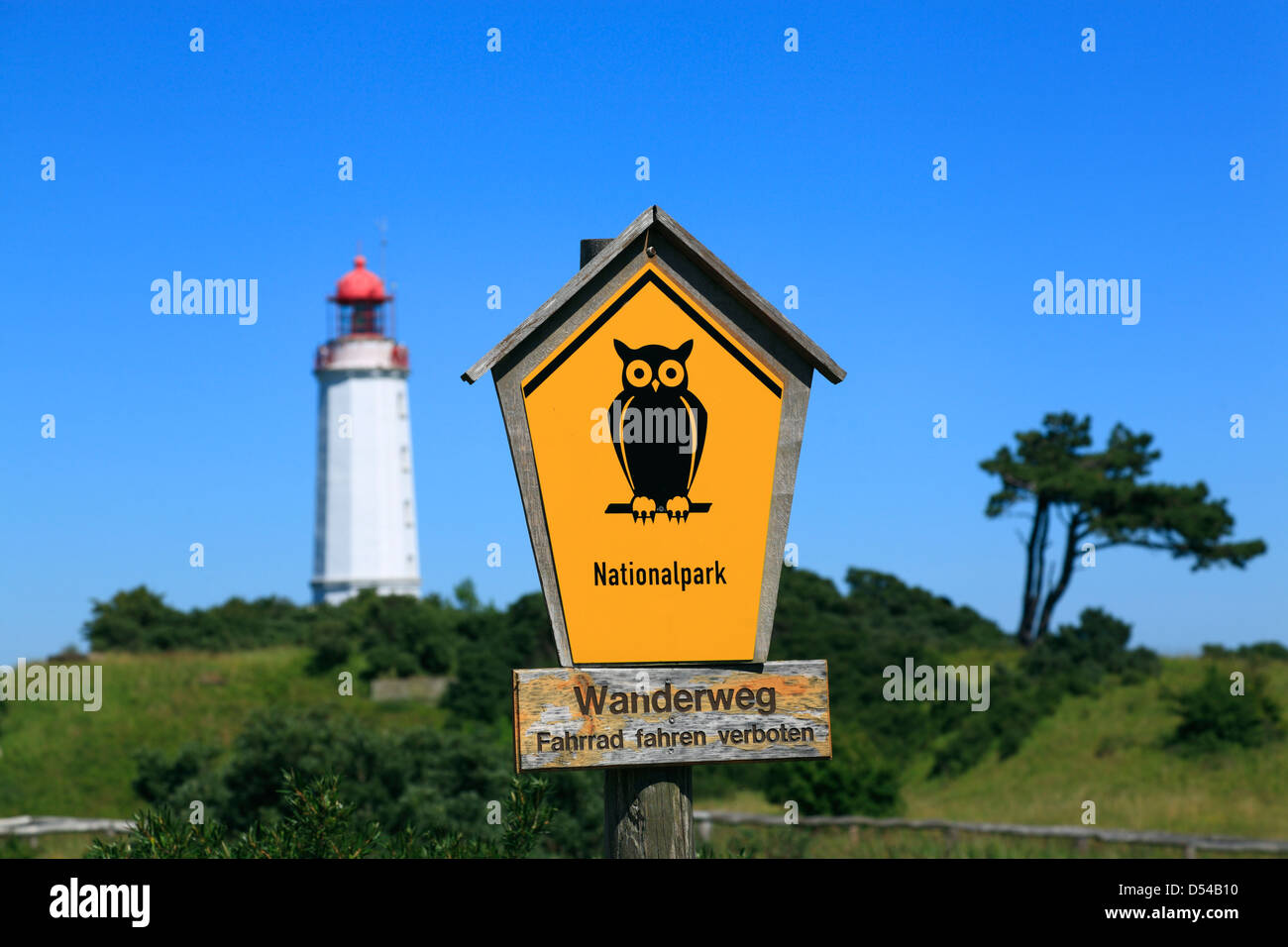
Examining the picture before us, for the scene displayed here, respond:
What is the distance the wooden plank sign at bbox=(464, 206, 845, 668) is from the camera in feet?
13.9

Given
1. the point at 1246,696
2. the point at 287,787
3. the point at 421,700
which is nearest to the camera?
the point at 287,787

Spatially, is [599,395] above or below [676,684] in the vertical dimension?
above

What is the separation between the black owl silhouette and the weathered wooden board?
564 millimetres

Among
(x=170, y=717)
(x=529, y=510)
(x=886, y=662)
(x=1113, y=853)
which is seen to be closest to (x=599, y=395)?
(x=529, y=510)

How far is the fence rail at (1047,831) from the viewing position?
534 inches

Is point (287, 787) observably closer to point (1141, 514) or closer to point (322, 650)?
point (322, 650)

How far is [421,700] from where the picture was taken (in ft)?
93.1

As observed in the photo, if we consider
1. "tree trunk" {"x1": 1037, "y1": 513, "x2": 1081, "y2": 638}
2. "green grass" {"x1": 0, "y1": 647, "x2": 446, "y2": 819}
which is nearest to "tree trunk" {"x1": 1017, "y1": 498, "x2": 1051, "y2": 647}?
"tree trunk" {"x1": 1037, "y1": 513, "x2": 1081, "y2": 638}

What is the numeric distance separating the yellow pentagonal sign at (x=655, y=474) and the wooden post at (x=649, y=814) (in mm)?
391

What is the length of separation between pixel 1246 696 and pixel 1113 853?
9000 millimetres
